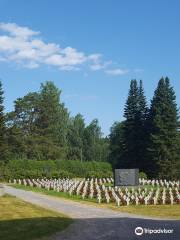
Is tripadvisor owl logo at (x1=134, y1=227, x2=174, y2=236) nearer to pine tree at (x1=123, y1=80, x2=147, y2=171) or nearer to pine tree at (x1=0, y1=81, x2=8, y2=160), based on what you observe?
pine tree at (x1=0, y1=81, x2=8, y2=160)

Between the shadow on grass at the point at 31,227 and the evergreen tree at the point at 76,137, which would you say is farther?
the evergreen tree at the point at 76,137

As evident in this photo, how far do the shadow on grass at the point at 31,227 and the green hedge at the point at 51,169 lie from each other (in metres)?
37.7

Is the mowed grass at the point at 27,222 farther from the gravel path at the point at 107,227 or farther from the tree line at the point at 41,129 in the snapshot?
the tree line at the point at 41,129

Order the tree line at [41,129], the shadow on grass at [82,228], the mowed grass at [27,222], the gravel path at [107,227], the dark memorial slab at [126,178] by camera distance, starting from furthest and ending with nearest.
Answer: the tree line at [41,129], the dark memorial slab at [126,178], the mowed grass at [27,222], the shadow on grass at [82,228], the gravel path at [107,227]

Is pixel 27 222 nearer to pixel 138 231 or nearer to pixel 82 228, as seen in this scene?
pixel 82 228

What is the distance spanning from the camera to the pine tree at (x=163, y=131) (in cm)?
6806

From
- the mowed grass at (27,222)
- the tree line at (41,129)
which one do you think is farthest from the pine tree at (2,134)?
the mowed grass at (27,222)

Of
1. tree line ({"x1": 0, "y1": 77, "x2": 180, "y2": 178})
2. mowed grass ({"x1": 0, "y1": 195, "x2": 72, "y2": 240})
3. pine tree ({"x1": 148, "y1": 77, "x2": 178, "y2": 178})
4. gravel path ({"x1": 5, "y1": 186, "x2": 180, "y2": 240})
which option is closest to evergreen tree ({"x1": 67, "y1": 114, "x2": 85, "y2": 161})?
tree line ({"x1": 0, "y1": 77, "x2": 180, "y2": 178})

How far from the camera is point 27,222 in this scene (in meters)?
20.0

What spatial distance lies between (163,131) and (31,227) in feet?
173

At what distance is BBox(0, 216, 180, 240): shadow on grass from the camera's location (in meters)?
17.1

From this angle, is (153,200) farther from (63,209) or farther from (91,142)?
(91,142)

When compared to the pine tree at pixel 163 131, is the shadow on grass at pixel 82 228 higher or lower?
lower

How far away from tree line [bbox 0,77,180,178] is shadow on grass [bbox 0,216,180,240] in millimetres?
42124
